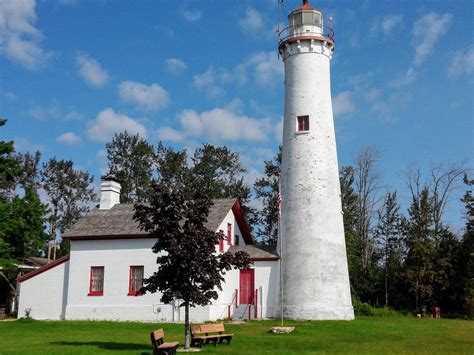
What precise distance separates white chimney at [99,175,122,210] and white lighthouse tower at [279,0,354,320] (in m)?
10.2

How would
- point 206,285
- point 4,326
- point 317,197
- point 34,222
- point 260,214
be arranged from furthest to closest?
point 260,214 → point 34,222 → point 317,197 → point 4,326 → point 206,285

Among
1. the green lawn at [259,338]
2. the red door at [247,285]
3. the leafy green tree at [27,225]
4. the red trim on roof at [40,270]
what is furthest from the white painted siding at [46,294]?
the red door at [247,285]

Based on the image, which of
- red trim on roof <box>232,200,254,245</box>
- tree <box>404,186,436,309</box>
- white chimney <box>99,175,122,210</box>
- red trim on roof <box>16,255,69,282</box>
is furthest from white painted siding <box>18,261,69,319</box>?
tree <box>404,186,436,309</box>

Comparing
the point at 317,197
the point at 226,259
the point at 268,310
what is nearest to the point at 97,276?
the point at 268,310

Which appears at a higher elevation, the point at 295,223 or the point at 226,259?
the point at 295,223

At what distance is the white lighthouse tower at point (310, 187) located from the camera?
25.5m

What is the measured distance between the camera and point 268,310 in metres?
26.5

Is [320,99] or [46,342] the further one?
[320,99]

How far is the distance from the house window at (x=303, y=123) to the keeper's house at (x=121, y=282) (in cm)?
547

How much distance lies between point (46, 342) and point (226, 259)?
6.49 meters

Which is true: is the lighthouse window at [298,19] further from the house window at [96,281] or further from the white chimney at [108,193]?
the house window at [96,281]

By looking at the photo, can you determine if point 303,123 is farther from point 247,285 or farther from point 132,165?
point 132,165

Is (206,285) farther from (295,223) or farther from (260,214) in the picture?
(260,214)

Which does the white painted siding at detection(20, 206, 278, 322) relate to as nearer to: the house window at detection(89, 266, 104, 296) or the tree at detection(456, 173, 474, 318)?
the house window at detection(89, 266, 104, 296)
